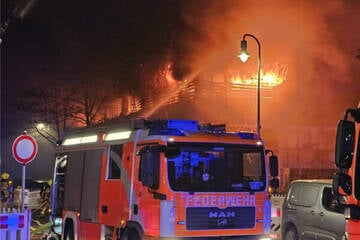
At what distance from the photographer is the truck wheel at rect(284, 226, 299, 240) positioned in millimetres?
9042

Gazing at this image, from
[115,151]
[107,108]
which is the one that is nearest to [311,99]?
[107,108]

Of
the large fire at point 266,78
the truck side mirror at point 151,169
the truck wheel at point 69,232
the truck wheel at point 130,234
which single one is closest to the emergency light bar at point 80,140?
the truck wheel at point 69,232

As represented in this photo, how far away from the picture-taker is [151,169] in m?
6.58

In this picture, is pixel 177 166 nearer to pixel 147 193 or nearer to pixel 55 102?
pixel 147 193

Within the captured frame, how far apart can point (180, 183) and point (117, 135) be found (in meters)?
1.49

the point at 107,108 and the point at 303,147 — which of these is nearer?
the point at 303,147

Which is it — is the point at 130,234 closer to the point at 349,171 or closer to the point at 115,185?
the point at 115,185

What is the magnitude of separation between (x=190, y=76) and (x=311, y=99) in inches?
207

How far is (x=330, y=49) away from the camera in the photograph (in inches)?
664

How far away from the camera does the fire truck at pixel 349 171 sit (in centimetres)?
359

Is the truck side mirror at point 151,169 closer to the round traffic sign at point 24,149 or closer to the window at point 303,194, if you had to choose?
the round traffic sign at point 24,149

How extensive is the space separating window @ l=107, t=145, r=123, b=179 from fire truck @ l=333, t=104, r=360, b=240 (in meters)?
4.19

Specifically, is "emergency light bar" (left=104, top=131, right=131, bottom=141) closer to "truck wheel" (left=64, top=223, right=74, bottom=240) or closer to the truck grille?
the truck grille

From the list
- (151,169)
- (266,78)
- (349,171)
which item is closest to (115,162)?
(151,169)
